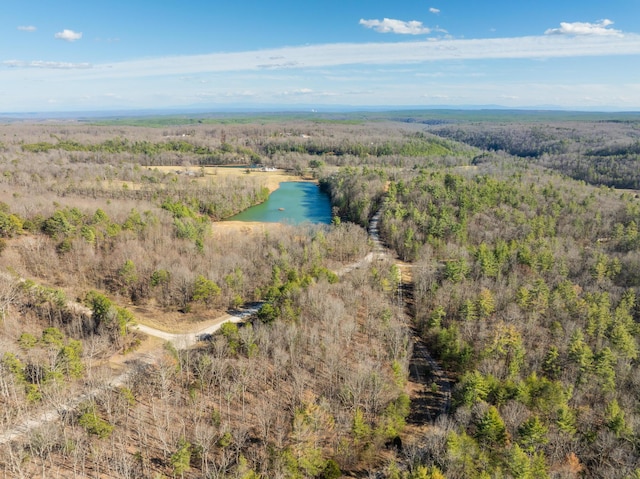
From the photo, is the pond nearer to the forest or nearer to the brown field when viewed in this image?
the brown field

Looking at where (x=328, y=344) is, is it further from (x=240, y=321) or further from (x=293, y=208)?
(x=293, y=208)

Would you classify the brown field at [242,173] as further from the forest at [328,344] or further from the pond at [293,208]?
the forest at [328,344]

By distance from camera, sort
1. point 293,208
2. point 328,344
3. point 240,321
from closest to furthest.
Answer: point 328,344
point 240,321
point 293,208

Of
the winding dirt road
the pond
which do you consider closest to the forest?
the winding dirt road

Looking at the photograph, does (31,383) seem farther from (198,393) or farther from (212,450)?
(212,450)

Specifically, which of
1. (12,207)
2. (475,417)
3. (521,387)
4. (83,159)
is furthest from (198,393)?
(83,159)

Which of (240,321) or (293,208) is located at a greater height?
(293,208)

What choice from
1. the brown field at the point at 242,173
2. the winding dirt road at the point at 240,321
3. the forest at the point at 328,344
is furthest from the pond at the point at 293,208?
the winding dirt road at the point at 240,321

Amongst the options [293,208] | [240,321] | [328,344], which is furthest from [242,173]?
[328,344]
